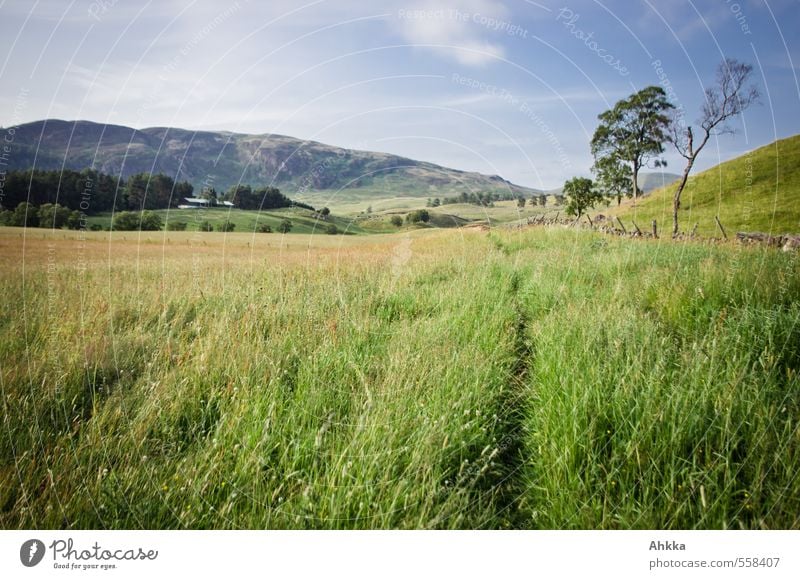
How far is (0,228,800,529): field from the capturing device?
2.37 metres

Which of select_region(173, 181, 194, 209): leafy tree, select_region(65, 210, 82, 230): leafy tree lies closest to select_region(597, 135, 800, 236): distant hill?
select_region(173, 181, 194, 209): leafy tree

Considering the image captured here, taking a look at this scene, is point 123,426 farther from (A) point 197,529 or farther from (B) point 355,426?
(B) point 355,426

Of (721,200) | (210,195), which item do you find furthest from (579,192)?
(721,200)

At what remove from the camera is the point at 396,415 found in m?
2.85

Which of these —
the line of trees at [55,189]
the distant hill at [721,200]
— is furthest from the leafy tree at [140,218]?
the distant hill at [721,200]

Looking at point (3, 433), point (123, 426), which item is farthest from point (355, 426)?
point (3, 433)

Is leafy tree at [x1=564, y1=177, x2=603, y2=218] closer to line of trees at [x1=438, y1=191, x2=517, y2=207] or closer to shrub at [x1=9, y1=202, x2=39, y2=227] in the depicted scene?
line of trees at [x1=438, y1=191, x2=517, y2=207]

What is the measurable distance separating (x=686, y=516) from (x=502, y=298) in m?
3.80

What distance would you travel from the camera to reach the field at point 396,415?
2.37 metres

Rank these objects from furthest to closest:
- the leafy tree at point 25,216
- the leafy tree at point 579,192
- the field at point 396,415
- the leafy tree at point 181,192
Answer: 1. the leafy tree at point 579,192
2. the leafy tree at point 181,192
3. the leafy tree at point 25,216
4. the field at point 396,415

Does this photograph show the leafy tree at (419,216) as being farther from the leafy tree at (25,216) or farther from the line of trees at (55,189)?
the leafy tree at (25,216)

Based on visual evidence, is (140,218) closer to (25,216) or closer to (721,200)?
(25,216)

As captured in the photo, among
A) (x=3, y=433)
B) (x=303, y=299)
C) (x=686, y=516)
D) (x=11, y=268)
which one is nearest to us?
(x=686, y=516)
